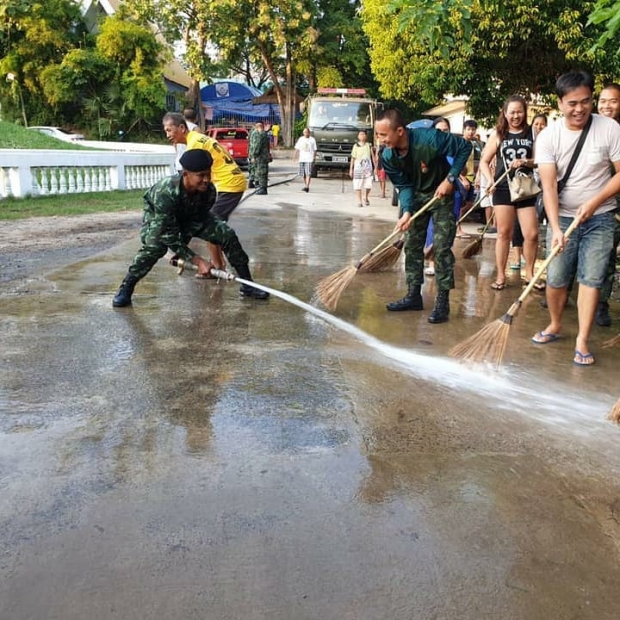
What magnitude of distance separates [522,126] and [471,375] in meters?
2.74

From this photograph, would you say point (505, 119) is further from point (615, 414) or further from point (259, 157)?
point (259, 157)

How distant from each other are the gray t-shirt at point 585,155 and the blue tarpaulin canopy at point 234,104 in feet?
121

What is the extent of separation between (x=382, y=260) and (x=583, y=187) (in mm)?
2492

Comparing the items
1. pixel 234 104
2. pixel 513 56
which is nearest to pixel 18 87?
pixel 234 104

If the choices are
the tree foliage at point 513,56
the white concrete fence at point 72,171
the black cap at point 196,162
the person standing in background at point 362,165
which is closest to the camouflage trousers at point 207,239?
the black cap at point 196,162

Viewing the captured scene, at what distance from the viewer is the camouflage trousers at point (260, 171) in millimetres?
15352

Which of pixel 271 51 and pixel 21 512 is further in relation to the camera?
pixel 271 51

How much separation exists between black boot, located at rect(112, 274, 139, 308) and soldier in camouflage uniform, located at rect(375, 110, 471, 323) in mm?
2106

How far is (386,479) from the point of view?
2.83 metres

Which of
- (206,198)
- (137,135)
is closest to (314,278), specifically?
(206,198)

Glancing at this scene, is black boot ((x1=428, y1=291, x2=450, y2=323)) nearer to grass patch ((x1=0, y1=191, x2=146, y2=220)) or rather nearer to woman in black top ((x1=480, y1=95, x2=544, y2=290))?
woman in black top ((x1=480, y1=95, x2=544, y2=290))

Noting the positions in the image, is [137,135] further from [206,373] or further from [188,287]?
[206,373]

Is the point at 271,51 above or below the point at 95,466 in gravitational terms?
above

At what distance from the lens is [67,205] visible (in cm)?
1240
